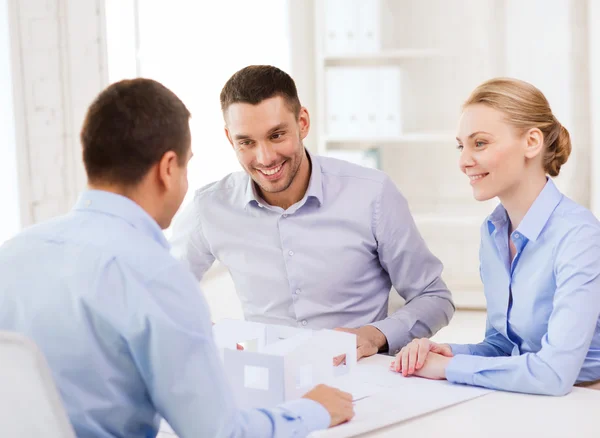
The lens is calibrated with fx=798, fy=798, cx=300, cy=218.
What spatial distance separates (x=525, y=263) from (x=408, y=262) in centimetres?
48

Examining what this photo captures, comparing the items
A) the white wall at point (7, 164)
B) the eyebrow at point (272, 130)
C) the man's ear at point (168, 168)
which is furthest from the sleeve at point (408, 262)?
the white wall at point (7, 164)

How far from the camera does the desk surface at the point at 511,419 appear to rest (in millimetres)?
1358

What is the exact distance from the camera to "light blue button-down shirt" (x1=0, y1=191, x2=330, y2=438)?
1076mm

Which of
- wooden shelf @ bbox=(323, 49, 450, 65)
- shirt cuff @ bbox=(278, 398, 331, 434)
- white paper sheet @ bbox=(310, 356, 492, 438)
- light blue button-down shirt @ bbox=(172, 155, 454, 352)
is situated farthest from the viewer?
wooden shelf @ bbox=(323, 49, 450, 65)

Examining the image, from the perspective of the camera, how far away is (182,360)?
1083mm

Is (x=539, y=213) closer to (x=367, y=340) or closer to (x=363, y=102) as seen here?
(x=367, y=340)

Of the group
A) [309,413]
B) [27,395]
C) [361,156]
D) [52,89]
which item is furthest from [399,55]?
[27,395]

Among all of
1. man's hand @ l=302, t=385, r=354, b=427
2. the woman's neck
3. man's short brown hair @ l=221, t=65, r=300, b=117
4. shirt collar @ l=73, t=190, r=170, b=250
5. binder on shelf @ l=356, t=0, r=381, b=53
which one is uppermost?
binder on shelf @ l=356, t=0, r=381, b=53

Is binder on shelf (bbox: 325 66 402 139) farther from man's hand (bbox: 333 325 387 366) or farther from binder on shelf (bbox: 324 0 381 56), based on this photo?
man's hand (bbox: 333 325 387 366)

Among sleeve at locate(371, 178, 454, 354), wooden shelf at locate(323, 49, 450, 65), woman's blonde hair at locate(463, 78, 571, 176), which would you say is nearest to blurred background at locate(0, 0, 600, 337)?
wooden shelf at locate(323, 49, 450, 65)

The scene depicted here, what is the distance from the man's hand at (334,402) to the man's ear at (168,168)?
1.47 ft

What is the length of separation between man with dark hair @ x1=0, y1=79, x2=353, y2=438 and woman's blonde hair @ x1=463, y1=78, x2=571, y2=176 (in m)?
0.88

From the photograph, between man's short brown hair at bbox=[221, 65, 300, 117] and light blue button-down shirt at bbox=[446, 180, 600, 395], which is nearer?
light blue button-down shirt at bbox=[446, 180, 600, 395]

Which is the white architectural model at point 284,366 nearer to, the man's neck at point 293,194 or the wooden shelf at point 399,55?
the man's neck at point 293,194
